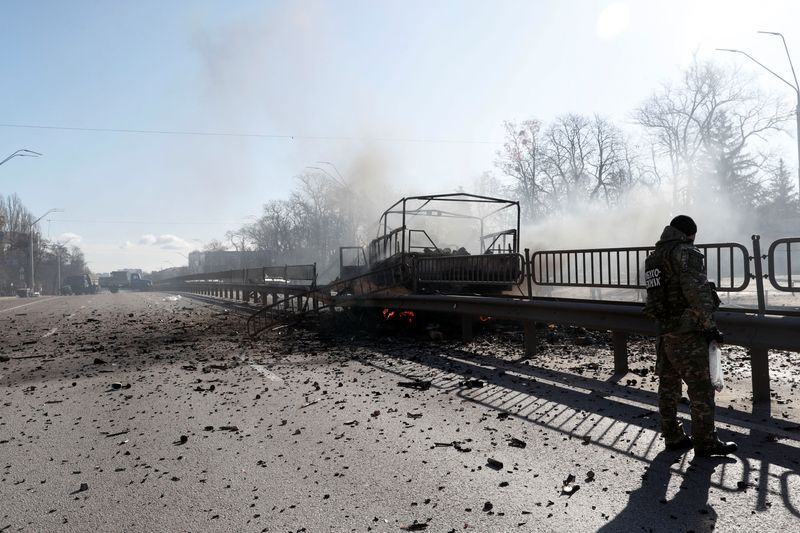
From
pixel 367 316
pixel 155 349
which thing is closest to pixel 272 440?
pixel 155 349

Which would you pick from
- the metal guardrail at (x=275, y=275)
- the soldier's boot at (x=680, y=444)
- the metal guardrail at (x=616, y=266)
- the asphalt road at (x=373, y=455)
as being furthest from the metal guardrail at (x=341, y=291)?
the soldier's boot at (x=680, y=444)

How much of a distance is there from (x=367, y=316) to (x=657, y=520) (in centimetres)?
994

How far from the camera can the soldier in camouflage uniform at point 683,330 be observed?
3951 millimetres

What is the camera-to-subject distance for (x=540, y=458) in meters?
4.02

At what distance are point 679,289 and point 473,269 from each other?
6.22m

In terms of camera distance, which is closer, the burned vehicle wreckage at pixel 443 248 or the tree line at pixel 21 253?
the burned vehicle wreckage at pixel 443 248

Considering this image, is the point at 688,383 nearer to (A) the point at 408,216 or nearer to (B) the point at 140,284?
(A) the point at 408,216

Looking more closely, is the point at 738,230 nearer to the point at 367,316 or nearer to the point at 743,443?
the point at 367,316

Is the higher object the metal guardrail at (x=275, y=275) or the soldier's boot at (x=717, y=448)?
the metal guardrail at (x=275, y=275)

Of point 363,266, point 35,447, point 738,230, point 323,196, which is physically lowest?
point 35,447

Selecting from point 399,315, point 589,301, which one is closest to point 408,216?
point 399,315

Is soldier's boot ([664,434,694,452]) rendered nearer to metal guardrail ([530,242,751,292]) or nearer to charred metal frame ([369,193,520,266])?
metal guardrail ([530,242,751,292])

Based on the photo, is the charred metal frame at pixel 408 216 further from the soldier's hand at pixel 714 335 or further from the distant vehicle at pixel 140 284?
the distant vehicle at pixel 140 284

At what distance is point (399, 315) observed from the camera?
1191 cm
